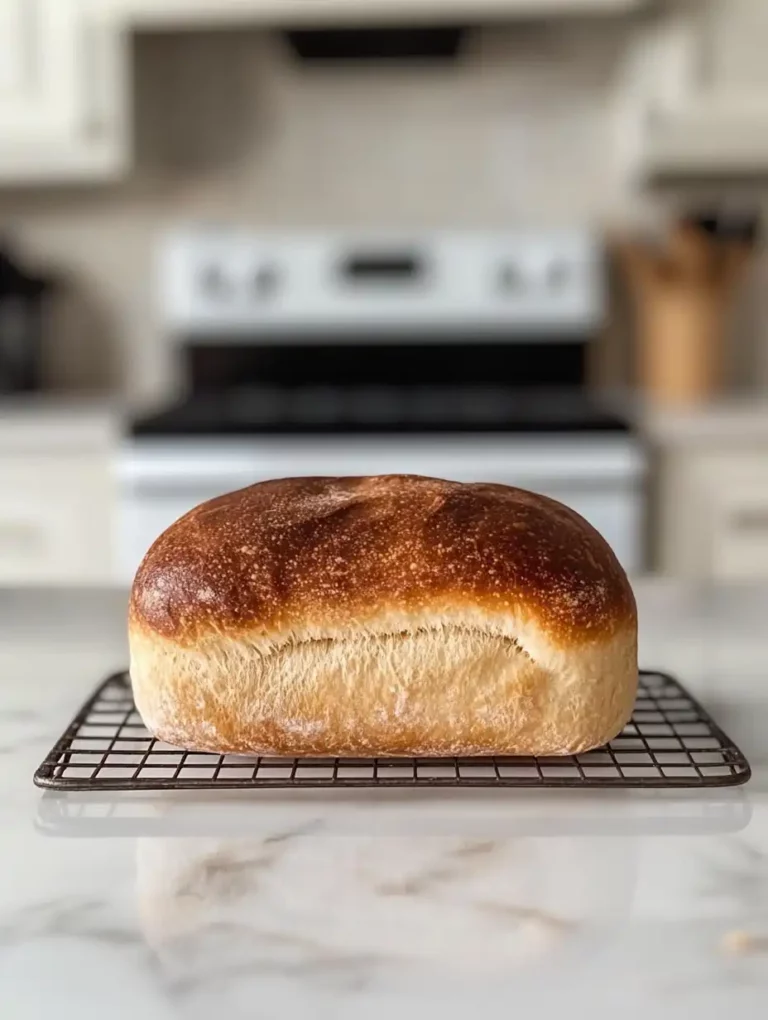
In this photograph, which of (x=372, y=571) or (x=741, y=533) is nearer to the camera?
(x=372, y=571)

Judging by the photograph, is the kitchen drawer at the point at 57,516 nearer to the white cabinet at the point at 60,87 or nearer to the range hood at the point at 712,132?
the white cabinet at the point at 60,87

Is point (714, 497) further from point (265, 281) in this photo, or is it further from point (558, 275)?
point (265, 281)

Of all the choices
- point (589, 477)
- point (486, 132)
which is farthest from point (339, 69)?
point (589, 477)

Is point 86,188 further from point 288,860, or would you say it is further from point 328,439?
point 288,860

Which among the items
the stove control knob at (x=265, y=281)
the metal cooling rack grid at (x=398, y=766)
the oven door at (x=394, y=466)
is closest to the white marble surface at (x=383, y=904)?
the metal cooling rack grid at (x=398, y=766)

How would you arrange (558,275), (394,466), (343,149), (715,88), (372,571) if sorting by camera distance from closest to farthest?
(372,571) < (394,466) < (715,88) < (558,275) < (343,149)

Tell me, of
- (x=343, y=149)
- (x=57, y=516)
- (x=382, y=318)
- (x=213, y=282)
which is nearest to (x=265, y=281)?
(x=213, y=282)
